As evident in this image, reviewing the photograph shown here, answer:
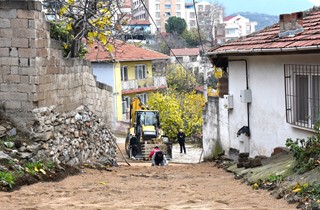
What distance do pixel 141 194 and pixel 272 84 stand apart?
4.89 m

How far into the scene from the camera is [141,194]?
1054 cm

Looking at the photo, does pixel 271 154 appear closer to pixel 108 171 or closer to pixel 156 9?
pixel 108 171

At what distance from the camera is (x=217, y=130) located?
1833 cm

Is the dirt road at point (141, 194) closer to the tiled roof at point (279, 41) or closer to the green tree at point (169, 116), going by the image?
the tiled roof at point (279, 41)

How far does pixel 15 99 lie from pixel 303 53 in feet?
20.1

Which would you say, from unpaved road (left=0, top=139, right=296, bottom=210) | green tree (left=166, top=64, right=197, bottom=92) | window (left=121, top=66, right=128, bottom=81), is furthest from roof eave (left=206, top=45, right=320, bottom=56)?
green tree (left=166, top=64, right=197, bottom=92)

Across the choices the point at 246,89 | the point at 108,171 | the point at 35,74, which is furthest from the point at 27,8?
the point at 246,89

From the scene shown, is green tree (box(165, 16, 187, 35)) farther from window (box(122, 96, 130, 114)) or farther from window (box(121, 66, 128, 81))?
window (box(121, 66, 128, 81))

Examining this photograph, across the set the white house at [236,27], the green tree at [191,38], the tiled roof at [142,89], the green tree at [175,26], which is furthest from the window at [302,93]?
the white house at [236,27]

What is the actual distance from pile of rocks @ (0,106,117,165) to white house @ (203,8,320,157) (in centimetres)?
377

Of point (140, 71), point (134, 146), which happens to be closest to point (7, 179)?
point (134, 146)

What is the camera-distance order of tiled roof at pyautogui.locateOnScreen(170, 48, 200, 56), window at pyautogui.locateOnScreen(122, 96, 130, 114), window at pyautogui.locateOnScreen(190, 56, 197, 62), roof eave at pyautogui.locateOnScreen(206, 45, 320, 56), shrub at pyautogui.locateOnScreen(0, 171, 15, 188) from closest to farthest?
shrub at pyautogui.locateOnScreen(0, 171, 15, 188), roof eave at pyautogui.locateOnScreen(206, 45, 320, 56), window at pyautogui.locateOnScreen(122, 96, 130, 114), tiled roof at pyautogui.locateOnScreen(170, 48, 200, 56), window at pyautogui.locateOnScreen(190, 56, 197, 62)

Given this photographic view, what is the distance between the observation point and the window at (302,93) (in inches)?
488

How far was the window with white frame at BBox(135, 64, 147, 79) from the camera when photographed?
48941 millimetres
